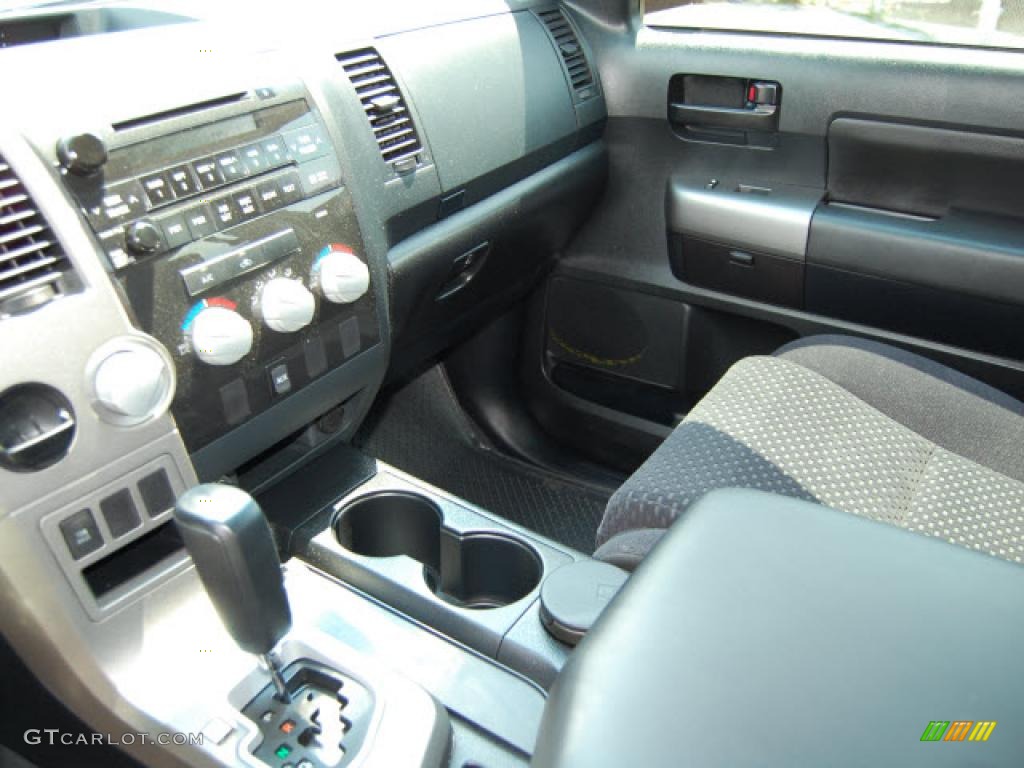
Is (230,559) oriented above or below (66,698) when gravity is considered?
above

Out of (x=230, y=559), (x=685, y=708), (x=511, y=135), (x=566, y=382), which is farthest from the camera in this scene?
(x=566, y=382)

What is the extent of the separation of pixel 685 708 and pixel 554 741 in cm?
8

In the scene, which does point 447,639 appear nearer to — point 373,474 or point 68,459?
point 373,474

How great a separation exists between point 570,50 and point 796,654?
4.55 feet

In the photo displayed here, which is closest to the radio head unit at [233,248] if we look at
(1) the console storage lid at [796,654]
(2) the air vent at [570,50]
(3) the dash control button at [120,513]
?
(3) the dash control button at [120,513]

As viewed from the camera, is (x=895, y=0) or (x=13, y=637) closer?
(x=13, y=637)

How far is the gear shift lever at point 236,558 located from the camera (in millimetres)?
788

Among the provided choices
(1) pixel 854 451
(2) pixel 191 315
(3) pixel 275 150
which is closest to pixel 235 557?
(2) pixel 191 315

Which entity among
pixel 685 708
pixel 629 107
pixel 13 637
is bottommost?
pixel 13 637

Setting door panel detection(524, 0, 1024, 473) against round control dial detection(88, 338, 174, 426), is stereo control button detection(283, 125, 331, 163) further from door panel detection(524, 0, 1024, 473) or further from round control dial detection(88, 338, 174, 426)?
door panel detection(524, 0, 1024, 473)

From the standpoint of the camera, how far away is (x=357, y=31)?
133 cm

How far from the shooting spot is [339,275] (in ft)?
3.71

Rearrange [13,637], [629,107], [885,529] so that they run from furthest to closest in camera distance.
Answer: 1. [629,107]
2. [13,637]
3. [885,529]

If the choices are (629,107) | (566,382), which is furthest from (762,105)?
(566,382)
